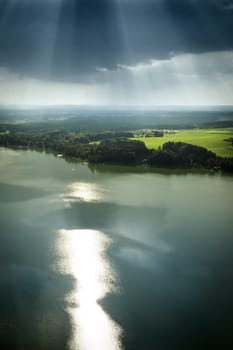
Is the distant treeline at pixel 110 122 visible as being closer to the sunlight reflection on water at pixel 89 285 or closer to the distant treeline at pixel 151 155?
the distant treeline at pixel 151 155

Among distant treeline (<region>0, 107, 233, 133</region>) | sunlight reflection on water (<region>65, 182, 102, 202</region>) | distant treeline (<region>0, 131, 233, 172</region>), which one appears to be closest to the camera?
sunlight reflection on water (<region>65, 182, 102, 202</region>)

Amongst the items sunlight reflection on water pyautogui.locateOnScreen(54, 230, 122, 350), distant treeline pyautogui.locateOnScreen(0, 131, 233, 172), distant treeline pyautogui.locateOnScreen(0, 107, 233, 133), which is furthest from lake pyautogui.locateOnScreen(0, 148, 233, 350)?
distant treeline pyautogui.locateOnScreen(0, 107, 233, 133)

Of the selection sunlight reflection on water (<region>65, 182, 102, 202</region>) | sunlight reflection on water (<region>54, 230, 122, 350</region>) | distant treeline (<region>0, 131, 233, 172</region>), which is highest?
distant treeline (<region>0, 131, 233, 172</region>)

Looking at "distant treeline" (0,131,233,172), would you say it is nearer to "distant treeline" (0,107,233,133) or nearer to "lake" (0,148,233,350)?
"lake" (0,148,233,350)

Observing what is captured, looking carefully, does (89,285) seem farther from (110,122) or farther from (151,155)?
(110,122)

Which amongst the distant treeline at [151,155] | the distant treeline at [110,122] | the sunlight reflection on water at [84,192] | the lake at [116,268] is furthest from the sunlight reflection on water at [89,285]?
the distant treeline at [110,122]

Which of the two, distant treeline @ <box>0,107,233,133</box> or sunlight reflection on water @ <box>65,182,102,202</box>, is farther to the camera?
distant treeline @ <box>0,107,233,133</box>

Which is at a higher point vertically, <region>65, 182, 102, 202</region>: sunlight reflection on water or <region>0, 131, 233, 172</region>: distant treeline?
<region>0, 131, 233, 172</region>: distant treeline
